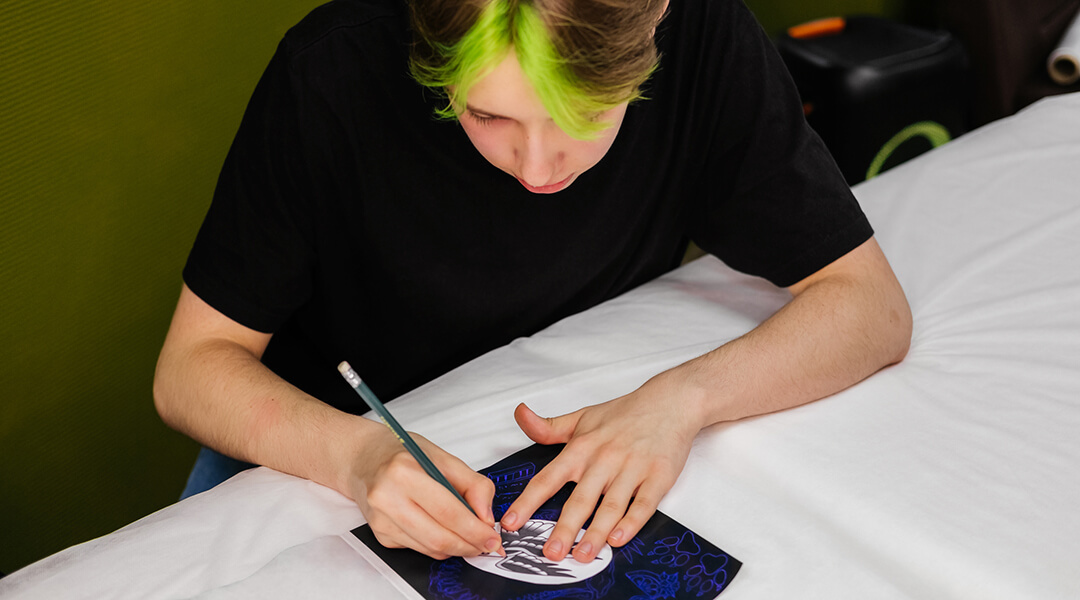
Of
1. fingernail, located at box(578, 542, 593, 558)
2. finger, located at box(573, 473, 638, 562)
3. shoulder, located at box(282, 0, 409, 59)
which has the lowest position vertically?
finger, located at box(573, 473, 638, 562)

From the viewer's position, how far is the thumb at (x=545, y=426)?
83 cm

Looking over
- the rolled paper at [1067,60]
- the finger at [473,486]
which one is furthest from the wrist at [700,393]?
the rolled paper at [1067,60]

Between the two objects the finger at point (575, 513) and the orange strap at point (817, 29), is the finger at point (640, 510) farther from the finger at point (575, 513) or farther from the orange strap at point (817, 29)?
the orange strap at point (817, 29)

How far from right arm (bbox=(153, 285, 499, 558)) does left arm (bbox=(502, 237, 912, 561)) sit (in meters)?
0.07

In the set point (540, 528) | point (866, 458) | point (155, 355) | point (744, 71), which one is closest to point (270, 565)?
point (540, 528)

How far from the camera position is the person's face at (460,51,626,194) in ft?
2.40

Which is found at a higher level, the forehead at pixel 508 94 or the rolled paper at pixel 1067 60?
the forehead at pixel 508 94

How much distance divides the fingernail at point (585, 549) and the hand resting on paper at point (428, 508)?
0.22 ft

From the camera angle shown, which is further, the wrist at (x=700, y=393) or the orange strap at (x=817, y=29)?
the orange strap at (x=817, y=29)

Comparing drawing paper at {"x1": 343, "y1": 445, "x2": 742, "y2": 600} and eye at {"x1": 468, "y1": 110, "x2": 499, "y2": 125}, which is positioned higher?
eye at {"x1": 468, "y1": 110, "x2": 499, "y2": 125}

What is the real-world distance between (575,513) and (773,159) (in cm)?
51

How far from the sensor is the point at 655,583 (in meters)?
0.69

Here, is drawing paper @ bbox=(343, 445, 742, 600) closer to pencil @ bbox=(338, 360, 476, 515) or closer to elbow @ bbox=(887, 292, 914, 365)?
pencil @ bbox=(338, 360, 476, 515)

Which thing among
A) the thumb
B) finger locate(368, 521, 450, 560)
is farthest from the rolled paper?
finger locate(368, 521, 450, 560)
